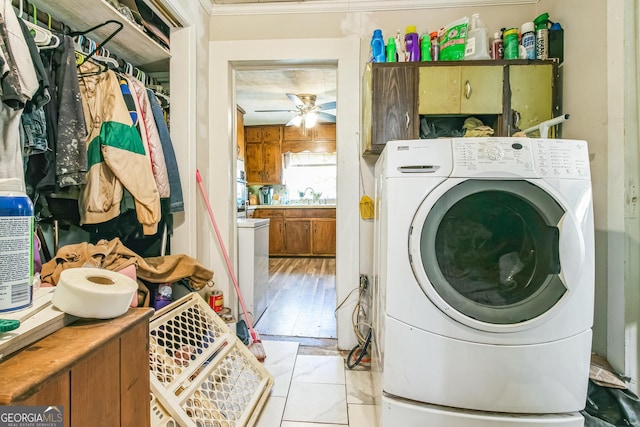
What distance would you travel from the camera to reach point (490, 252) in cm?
113

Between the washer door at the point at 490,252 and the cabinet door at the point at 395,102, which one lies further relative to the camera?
the cabinet door at the point at 395,102

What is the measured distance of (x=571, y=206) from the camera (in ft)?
3.39

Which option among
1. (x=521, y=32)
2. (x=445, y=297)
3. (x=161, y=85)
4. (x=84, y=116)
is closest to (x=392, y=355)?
(x=445, y=297)

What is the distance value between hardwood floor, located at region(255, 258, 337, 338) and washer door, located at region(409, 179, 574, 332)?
52.6 inches

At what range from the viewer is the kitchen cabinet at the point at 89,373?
0.36 metres

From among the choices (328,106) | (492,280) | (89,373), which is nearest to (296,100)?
(328,106)

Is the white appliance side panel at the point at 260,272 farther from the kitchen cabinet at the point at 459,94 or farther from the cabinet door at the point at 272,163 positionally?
the cabinet door at the point at 272,163

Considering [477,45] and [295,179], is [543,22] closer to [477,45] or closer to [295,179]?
[477,45]

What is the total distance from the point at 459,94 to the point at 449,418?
150 centimetres

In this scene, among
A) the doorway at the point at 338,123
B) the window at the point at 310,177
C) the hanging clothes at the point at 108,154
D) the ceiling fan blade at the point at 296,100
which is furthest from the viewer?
the window at the point at 310,177

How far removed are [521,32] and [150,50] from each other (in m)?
2.07

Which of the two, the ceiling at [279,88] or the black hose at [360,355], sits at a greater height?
the ceiling at [279,88]

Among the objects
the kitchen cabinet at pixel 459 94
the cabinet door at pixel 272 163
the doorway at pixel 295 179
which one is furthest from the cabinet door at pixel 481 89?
the cabinet door at pixel 272 163

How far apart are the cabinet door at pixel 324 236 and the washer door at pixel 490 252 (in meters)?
3.88
